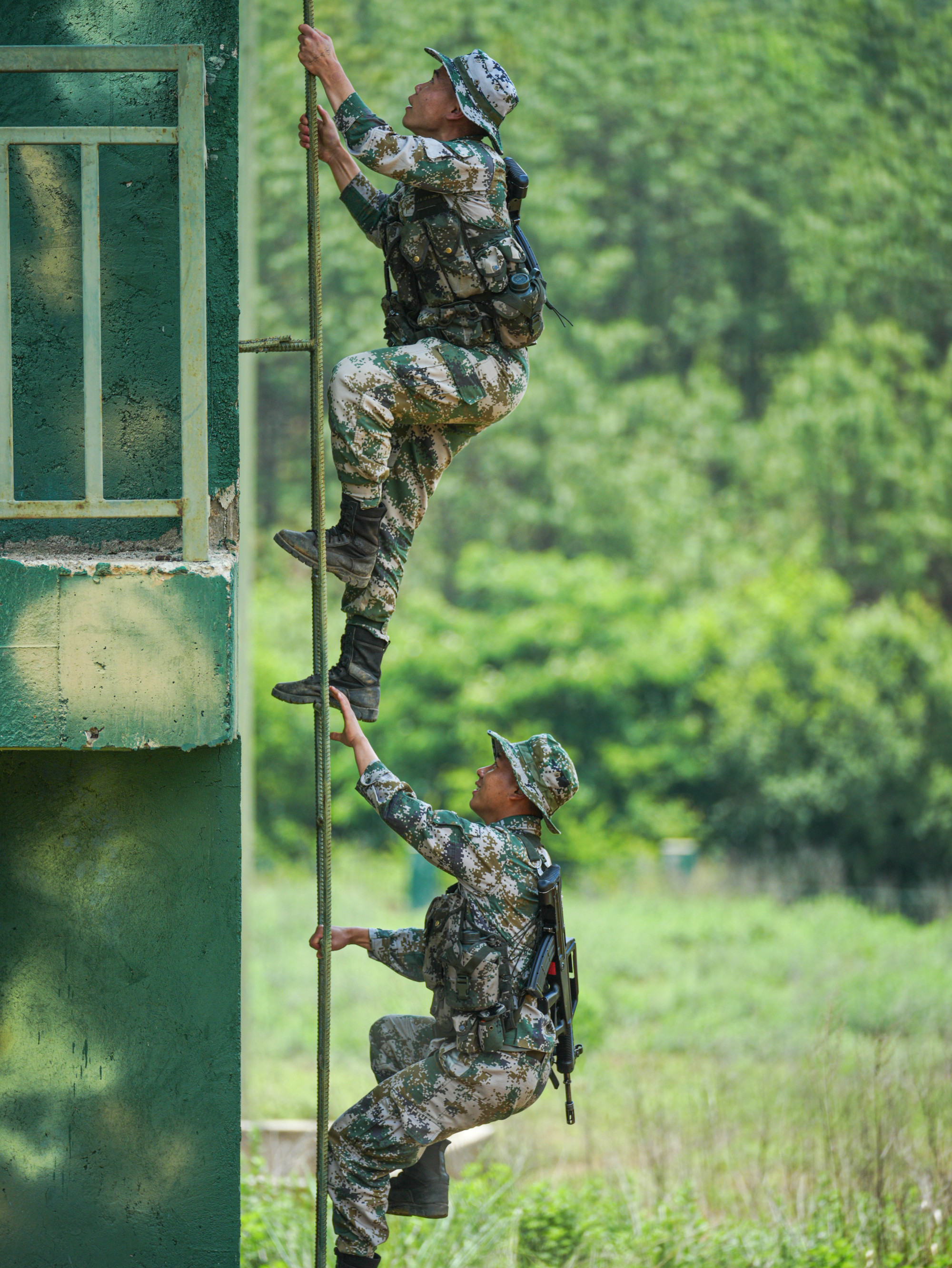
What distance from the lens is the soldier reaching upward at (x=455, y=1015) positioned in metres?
3.90

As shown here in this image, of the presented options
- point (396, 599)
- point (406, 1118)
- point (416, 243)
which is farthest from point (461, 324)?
point (406, 1118)

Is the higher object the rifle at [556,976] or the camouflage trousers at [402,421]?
the camouflage trousers at [402,421]

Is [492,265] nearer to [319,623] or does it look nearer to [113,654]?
[319,623]

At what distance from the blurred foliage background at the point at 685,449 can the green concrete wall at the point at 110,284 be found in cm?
1371

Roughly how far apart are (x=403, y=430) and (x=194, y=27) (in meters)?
1.24

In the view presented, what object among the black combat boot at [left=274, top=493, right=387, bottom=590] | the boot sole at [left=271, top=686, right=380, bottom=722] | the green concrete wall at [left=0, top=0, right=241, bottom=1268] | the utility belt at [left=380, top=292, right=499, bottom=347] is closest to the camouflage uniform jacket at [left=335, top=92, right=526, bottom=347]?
the utility belt at [left=380, top=292, right=499, bottom=347]

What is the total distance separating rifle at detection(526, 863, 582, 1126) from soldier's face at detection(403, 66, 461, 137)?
2.12 metres

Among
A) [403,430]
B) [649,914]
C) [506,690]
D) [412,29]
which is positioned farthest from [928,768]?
[412,29]

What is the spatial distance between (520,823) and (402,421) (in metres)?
→ 1.22

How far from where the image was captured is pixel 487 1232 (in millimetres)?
6098

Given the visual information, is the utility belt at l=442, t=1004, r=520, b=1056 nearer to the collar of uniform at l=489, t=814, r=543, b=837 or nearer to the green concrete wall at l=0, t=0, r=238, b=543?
the collar of uniform at l=489, t=814, r=543, b=837

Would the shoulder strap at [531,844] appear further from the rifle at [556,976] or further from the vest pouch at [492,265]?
the vest pouch at [492,265]

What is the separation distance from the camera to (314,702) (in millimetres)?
3861

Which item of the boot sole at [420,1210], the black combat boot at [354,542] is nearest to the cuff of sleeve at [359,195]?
the black combat boot at [354,542]
